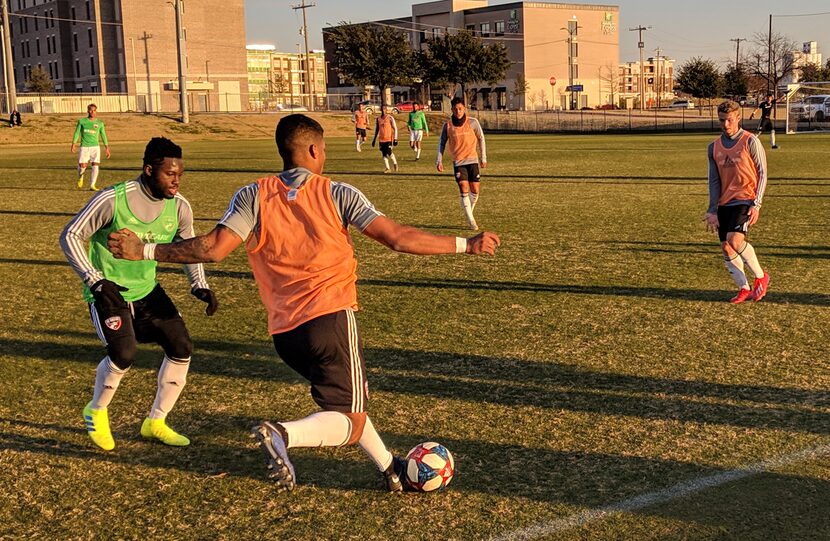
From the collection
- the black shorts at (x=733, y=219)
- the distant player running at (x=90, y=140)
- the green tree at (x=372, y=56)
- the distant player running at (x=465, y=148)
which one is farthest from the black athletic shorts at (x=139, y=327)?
the green tree at (x=372, y=56)

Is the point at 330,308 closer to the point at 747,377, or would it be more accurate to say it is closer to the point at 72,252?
the point at 72,252

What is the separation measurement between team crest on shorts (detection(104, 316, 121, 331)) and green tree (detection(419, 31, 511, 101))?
282 ft

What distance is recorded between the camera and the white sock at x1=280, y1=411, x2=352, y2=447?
3963mm

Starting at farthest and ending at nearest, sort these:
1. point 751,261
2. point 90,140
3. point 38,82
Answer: point 38,82
point 90,140
point 751,261

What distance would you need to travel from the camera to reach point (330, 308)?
4117mm

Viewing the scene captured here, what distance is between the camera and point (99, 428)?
5.17 m

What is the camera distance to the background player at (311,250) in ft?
13.3

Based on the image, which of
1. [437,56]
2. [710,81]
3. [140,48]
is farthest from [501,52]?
[140,48]

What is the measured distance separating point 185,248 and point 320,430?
3.53ft

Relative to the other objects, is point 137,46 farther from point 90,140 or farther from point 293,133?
point 293,133

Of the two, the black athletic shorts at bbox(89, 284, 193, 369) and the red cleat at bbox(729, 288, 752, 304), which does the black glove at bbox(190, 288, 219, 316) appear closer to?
the black athletic shorts at bbox(89, 284, 193, 369)

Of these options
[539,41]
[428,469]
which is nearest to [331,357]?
[428,469]

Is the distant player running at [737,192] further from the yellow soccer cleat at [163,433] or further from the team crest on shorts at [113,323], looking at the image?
the team crest on shorts at [113,323]

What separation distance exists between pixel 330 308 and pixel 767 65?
91.4 m
